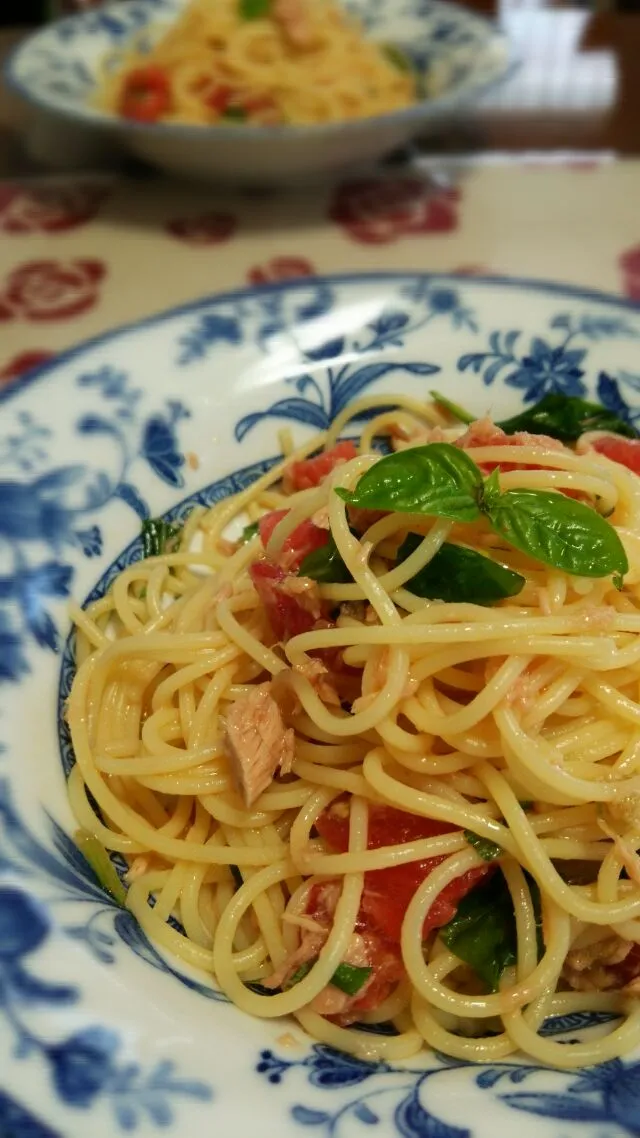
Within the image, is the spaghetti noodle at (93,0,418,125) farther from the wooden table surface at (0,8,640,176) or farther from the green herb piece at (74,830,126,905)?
the green herb piece at (74,830,126,905)

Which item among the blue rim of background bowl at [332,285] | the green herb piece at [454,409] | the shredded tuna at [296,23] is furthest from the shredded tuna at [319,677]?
the shredded tuna at [296,23]

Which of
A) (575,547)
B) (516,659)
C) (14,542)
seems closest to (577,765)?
(516,659)

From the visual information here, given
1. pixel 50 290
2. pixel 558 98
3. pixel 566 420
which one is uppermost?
pixel 558 98

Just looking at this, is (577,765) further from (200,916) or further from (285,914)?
(200,916)

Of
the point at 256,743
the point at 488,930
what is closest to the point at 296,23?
the point at 256,743

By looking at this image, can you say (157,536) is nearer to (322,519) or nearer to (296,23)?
(322,519)

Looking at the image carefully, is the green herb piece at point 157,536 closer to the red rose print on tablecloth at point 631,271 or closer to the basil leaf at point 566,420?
the basil leaf at point 566,420
